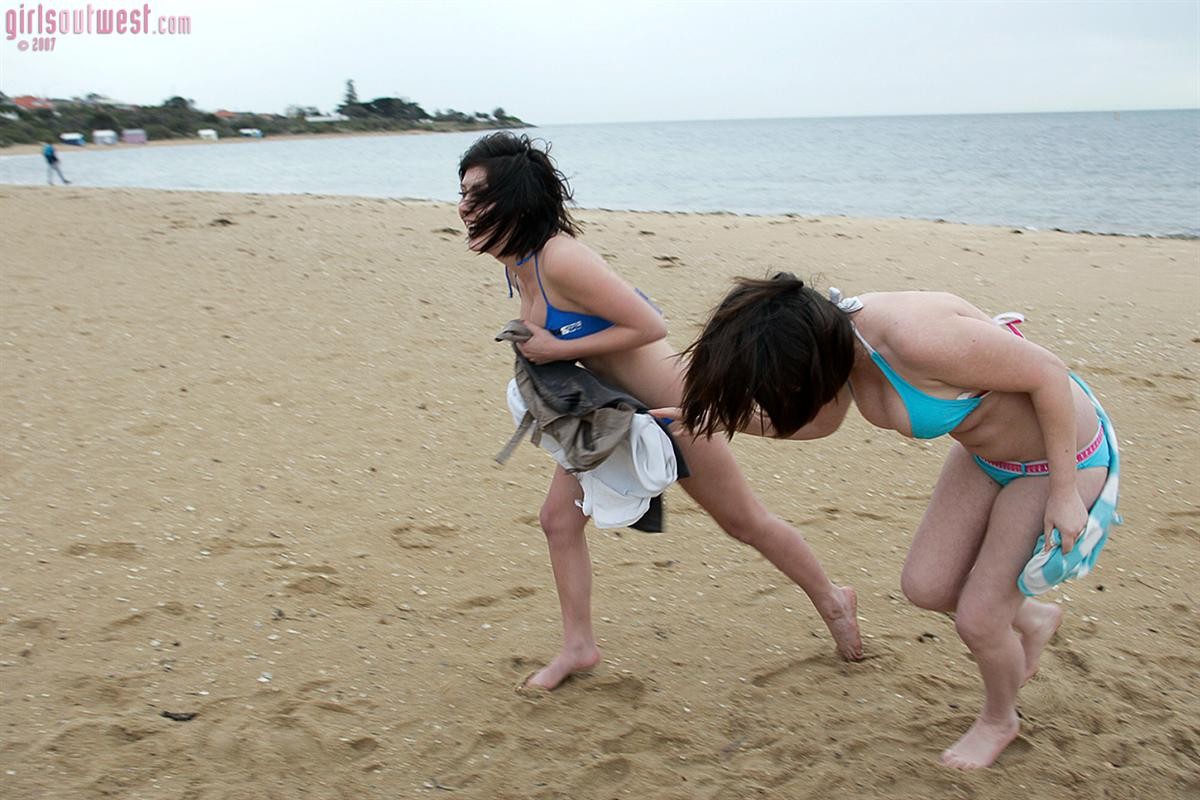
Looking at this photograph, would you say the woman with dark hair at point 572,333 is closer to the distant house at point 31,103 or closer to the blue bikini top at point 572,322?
the blue bikini top at point 572,322

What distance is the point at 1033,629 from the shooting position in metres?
3.06

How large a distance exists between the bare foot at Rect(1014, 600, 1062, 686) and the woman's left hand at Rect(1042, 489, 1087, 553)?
1.85 ft

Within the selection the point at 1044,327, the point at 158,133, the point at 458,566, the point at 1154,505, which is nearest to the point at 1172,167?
the point at 1044,327

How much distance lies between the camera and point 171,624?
140 inches

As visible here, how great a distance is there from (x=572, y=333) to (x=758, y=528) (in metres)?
0.84

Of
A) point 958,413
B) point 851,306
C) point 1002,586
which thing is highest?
point 851,306

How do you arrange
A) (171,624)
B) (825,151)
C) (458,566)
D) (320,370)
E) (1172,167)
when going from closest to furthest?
(171,624)
(458,566)
(320,370)
(1172,167)
(825,151)

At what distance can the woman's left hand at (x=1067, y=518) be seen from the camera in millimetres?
2537

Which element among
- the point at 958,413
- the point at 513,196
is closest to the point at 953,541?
the point at 958,413

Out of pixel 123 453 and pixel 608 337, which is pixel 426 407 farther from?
pixel 608 337

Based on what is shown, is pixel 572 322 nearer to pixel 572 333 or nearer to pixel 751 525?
pixel 572 333

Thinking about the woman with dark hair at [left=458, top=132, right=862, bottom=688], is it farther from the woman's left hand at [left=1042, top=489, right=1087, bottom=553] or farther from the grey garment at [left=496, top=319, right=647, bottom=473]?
the woman's left hand at [left=1042, top=489, right=1087, bottom=553]

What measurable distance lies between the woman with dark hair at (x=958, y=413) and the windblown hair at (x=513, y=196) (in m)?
0.67

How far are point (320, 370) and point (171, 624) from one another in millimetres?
2819
